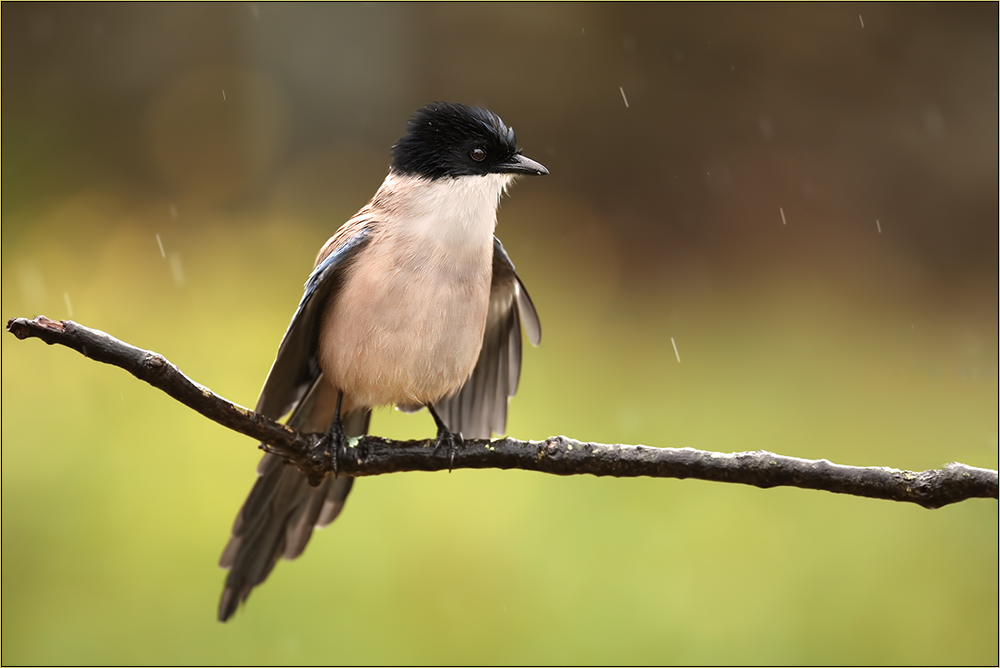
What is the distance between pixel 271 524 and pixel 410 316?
2.20 feet

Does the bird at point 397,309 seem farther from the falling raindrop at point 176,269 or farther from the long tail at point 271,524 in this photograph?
the falling raindrop at point 176,269

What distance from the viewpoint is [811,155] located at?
187 inches

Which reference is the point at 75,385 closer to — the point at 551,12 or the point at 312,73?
the point at 312,73

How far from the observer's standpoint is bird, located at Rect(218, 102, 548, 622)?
177cm

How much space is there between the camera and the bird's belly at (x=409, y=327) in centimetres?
176

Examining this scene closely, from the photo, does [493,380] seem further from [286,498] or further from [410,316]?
[286,498]

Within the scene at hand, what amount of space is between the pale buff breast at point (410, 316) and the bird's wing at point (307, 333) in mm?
39

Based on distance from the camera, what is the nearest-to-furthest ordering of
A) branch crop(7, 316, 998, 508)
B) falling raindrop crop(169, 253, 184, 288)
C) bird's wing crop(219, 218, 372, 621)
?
branch crop(7, 316, 998, 508), bird's wing crop(219, 218, 372, 621), falling raindrop crop(169, 253, 184, 288)

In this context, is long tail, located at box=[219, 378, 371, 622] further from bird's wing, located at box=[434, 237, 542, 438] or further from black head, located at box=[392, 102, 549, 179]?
black head, located at box=[392, 102, 549, 179]

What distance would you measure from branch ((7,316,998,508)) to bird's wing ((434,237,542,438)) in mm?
442

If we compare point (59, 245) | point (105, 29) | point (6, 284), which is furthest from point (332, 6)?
point (6, 284)

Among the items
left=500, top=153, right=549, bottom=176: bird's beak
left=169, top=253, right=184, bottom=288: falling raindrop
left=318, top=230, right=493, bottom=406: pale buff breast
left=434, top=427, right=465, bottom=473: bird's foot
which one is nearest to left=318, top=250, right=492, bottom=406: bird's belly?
left=318, top=230, right=493, bottom=406: pale buff breast

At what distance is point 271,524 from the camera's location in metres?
2.05

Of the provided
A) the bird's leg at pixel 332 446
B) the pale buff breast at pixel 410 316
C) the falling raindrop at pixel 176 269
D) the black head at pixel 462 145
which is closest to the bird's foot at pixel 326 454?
the bird's leg at pixel 332 446
